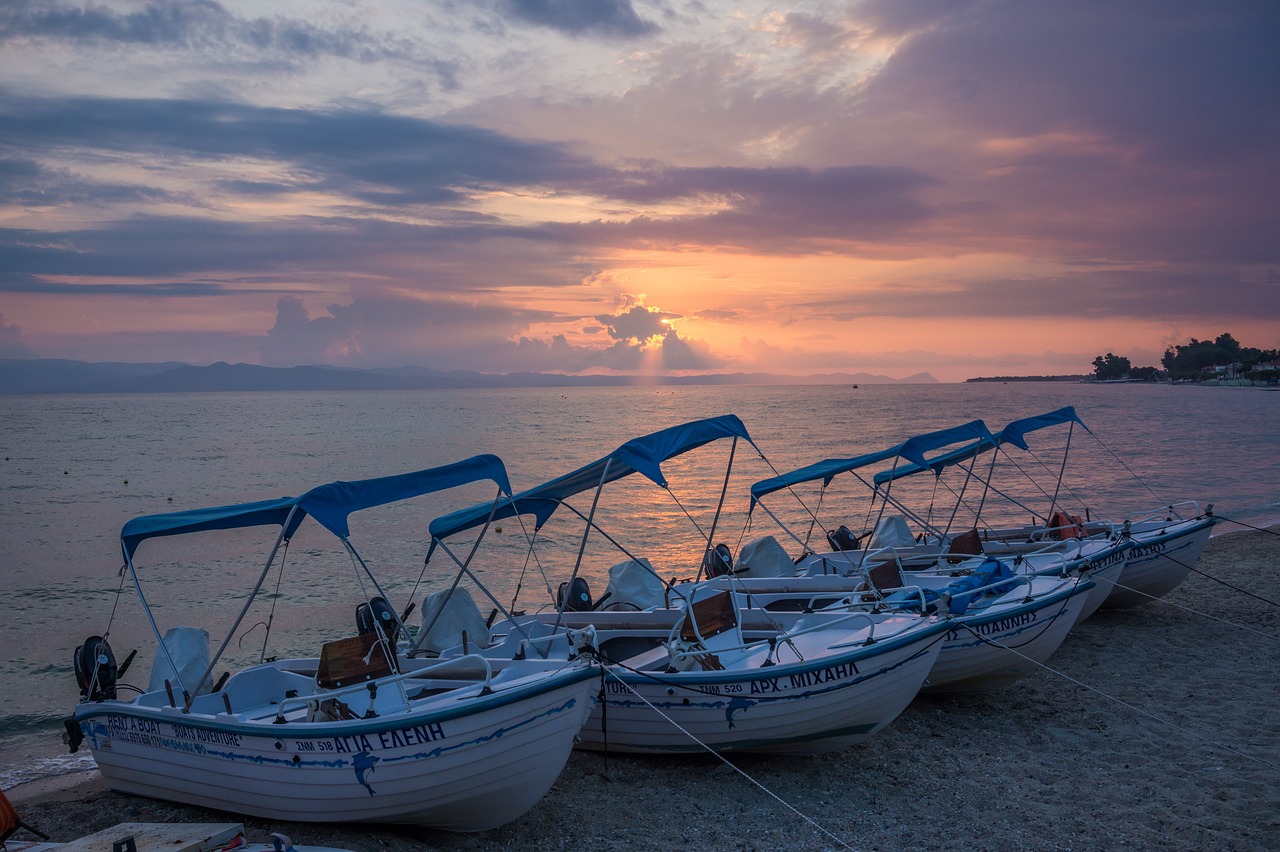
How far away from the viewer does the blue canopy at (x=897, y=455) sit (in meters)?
14.3

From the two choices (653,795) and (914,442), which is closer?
(653,795)

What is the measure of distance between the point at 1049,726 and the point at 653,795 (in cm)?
490

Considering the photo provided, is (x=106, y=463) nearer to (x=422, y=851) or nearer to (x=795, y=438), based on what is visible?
(x=795, y=438)

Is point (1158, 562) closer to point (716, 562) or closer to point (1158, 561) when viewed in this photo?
point (1158, 561)

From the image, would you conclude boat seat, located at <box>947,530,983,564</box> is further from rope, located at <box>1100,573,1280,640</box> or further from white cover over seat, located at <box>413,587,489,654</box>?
white cover over seat, located at <box>413,587,489,654</box>

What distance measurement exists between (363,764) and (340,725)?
15.4 inches

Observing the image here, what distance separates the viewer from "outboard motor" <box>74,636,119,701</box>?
31.2 feet

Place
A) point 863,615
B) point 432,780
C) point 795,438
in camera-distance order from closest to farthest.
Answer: point 432,780, point 863,615, point 795,438

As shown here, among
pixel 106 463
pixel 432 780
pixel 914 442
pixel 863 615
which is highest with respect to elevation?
pixel 914 442

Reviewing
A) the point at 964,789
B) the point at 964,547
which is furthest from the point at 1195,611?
the point at 964,789

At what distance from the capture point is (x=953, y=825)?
324 inches

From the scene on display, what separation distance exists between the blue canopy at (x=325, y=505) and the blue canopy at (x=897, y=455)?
686 centimetres

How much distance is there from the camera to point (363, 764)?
7781 mm

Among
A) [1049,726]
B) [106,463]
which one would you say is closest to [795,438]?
[106,463]
